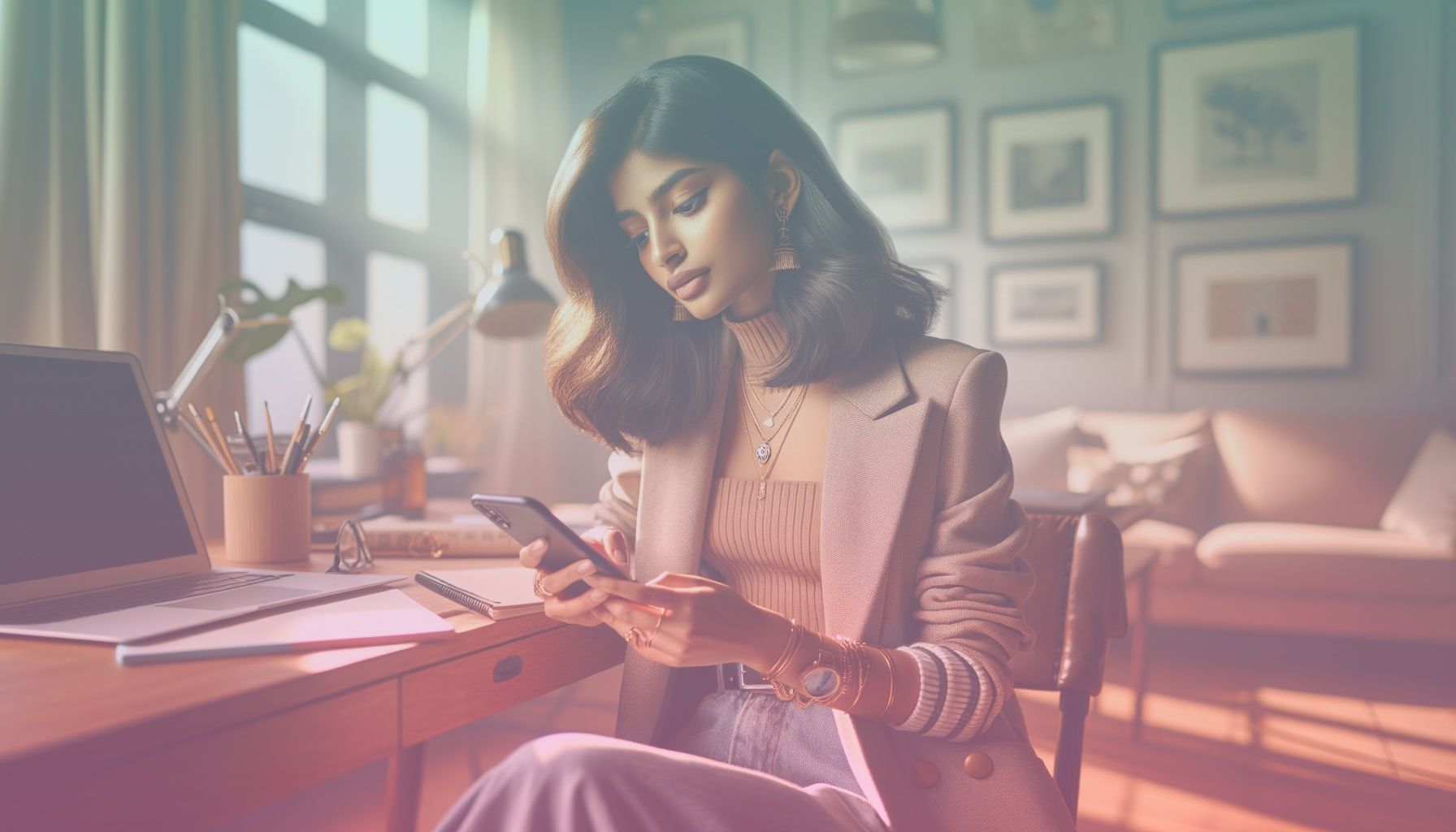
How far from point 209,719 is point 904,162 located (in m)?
4.49

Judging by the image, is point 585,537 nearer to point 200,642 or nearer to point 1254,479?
point 200,642

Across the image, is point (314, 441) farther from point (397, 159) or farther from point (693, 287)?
point (397, 159)

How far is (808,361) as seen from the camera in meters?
1.09

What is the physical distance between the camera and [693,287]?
1.10 meters

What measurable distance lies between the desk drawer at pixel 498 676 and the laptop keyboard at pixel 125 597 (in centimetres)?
31

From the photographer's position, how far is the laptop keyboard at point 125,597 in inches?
33.2

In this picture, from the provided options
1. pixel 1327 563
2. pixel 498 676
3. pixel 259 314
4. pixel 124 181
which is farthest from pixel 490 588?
pixel 1327 563

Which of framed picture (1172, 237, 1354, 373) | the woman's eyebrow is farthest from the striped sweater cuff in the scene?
framed picture (1172, 237, 1354, 373)

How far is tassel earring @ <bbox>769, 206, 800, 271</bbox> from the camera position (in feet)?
3.70

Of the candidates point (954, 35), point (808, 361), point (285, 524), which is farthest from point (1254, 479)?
point (285, 524)

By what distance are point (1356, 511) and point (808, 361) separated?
3568mm

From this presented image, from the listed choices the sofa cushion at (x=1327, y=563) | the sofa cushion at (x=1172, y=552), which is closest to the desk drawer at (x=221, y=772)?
the sofa cushion at (x=1172, y=552)

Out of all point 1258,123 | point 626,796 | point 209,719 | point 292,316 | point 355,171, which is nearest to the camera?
point 209,719

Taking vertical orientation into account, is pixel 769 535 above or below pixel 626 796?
above
